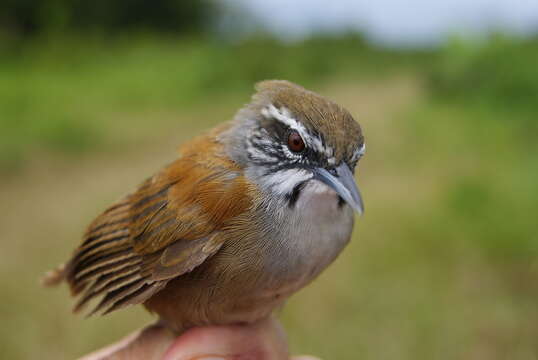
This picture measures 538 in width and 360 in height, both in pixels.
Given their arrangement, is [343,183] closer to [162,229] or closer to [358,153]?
[358,153]

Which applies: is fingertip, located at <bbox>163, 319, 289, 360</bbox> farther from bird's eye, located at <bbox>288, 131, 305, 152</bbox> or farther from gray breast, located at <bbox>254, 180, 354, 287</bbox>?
bird's eye, located at <bbox>288, 131, 305, 152</bbox>

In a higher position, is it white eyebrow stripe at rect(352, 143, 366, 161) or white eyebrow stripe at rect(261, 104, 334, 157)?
white eyebrow stripe at rect(261, 104, 334, 157)

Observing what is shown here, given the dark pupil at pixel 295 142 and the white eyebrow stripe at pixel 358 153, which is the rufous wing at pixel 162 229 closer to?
the dark pupil at pixel 295 142

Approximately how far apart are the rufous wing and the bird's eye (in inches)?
10.9

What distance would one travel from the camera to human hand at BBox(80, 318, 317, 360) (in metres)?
2.61

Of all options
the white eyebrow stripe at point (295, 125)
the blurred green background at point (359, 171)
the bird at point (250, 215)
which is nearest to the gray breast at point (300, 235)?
the bird at point (250, 215)

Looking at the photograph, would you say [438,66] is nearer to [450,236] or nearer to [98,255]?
[450,236]

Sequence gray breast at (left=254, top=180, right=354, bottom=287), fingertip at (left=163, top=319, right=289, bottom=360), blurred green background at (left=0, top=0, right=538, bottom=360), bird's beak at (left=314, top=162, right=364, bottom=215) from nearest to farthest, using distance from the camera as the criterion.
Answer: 1. bird's beak at (left=314, top=162, right=364, bottom=215)
2. gray breast at (left=254, top=180, right=354, bottom=287)
3. fingertip at (left=163, top=319, right=289, bottom=360)
4. blurred green background at (left=0, top=0, right=538, bottom=360)

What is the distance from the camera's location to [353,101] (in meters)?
10.6

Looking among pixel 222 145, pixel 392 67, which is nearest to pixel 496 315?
pixel 222 145

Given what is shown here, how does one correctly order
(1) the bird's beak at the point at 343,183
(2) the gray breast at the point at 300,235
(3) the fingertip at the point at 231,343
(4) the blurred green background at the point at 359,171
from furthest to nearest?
(4) the blurred green background at the point at 359,171, (3) the fingertip at the point at 231,343, (2) the gray breast at the point at 300,235, (1) the bird's beak at the point at 343,183

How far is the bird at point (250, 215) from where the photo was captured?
7.55 feet

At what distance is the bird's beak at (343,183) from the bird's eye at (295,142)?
0.12 m

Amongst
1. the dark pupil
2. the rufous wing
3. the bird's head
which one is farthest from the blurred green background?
the dark pupil
